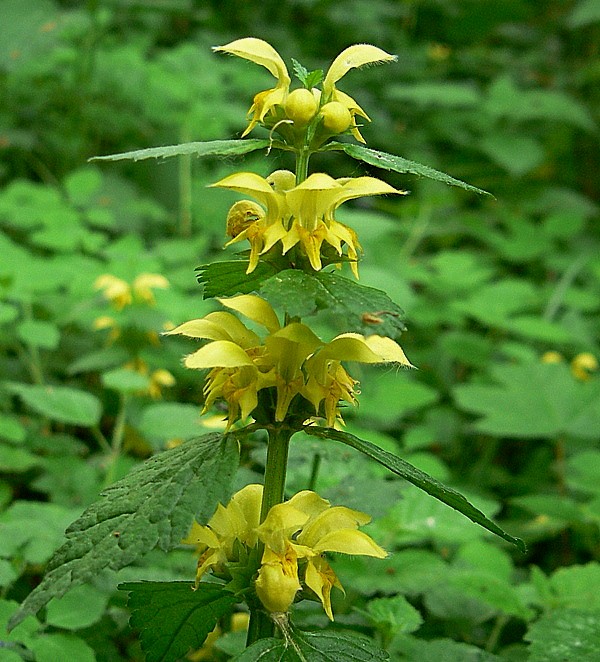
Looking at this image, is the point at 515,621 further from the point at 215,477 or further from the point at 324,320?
the point at 324,320

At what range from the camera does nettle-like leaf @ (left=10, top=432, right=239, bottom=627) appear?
2.23ft

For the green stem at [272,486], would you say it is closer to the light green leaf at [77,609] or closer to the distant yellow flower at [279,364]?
the distant yellow flower at [279,364]

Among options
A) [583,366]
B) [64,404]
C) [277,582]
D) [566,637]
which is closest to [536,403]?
[583,366]

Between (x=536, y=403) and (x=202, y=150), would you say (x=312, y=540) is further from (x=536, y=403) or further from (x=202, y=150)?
(x=536, y=403)

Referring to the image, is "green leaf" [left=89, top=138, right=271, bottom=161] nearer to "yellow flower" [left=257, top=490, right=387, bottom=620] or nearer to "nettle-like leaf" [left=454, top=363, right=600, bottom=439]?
"yellow flower" [left=257, top=490, right=387, bottom=620]

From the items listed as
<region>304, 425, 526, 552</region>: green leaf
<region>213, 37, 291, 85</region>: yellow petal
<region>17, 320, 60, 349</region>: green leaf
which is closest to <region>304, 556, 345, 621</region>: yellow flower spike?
<region>304, 425, 526, 552</region>: green leaf

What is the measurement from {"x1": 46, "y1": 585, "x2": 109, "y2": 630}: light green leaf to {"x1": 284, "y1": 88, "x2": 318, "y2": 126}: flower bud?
64cm

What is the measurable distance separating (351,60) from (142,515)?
0.48m

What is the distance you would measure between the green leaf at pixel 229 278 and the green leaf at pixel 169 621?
0.98 feet

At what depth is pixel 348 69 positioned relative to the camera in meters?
0.83

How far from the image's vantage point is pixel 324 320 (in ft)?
7.87

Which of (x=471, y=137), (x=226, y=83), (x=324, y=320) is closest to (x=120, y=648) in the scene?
(x=324, y=320)

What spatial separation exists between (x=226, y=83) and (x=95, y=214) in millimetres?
1346

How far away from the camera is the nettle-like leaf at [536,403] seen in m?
1.84
